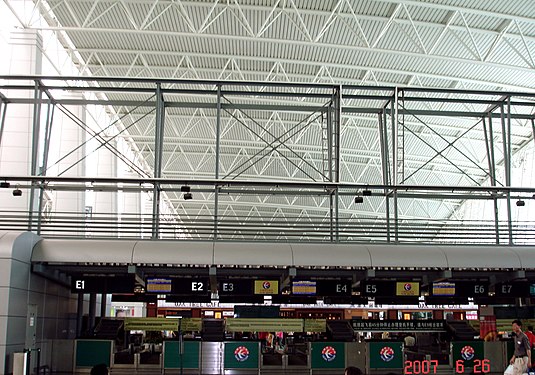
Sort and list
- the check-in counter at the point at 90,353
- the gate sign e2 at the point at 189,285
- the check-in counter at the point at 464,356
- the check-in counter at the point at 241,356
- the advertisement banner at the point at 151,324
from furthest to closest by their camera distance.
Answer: the advertisement banner at the point at 151,324
the check-in counter at the point at 464,356
the check-in counter at the point at 241,356
the gate sign e2 at the point at 189,285
the check-in counter at the point at 90,353

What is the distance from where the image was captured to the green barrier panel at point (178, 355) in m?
20.8

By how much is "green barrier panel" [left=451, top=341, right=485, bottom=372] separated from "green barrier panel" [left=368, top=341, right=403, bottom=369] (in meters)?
1.96

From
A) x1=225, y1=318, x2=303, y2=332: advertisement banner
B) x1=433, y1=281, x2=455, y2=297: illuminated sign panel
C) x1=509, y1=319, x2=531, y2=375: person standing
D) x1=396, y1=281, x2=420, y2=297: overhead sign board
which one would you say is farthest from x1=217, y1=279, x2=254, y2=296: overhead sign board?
x1=509, y1=319, x2=531, y2=375: person standing

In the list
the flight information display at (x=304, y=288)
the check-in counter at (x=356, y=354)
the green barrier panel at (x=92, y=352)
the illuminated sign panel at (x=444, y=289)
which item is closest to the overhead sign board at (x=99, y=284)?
the green barrier panel at (x=92, y=352)

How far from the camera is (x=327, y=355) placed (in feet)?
69.2

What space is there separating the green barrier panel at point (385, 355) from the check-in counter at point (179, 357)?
18.8 feet

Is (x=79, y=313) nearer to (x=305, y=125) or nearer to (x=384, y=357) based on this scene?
(x=384, y=357)

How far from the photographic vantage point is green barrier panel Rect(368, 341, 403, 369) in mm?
21359

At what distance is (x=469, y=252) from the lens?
766 inches

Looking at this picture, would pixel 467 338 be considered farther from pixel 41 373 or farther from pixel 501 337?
pixel 41 373

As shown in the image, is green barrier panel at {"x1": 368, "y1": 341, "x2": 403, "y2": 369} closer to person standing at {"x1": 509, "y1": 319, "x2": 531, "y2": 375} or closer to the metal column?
person standing at {"x1": 509, "y1": 319, "x2": 531, "y2": 375}

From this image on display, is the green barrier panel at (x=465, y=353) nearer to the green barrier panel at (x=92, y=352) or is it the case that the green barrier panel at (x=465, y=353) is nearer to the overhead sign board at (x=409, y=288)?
the overhead sign board at (x=409, y=288)

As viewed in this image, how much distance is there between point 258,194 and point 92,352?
8374mm

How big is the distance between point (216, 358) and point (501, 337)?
10.4m
